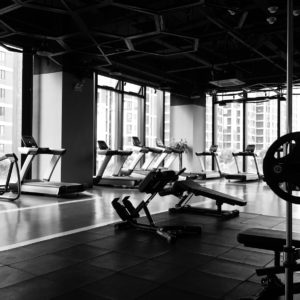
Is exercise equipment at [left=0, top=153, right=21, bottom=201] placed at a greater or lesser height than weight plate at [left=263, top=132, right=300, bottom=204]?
lesser

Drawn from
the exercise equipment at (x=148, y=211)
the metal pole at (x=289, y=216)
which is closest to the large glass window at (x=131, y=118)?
the exercise equipment at (x=148, y=211)

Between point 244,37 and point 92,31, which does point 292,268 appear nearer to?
point 92,31

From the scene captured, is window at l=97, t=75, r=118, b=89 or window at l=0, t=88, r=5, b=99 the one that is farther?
window at l=97, t=75, r=118, b=89

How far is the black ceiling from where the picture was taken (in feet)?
19.2

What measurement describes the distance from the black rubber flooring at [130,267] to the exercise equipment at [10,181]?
292 cm

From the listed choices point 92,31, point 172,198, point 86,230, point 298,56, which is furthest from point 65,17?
point 298,56

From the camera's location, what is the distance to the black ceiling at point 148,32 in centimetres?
587

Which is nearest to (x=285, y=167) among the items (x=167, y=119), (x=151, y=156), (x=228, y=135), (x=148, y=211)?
(x=148, y=211)

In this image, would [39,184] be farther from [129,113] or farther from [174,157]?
[174,157]

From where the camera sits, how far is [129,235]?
4.30 m

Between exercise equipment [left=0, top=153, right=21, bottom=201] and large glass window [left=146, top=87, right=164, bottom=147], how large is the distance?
5.64 m

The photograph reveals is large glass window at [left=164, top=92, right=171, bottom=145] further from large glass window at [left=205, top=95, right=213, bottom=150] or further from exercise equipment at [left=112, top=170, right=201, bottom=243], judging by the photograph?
exercise equipment at [left=112, top=170, right=201, bottom=243]

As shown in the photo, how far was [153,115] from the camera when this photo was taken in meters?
13.7

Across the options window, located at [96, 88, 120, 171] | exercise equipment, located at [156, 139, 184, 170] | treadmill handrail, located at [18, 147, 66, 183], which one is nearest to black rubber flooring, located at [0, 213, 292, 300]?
treadmill handrail, located at [18, 147, 66, 183]
